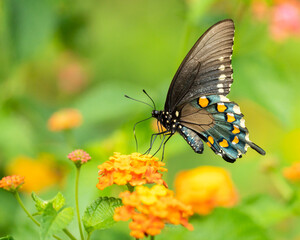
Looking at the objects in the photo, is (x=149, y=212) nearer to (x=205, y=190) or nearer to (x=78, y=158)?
(x=78, y=158)

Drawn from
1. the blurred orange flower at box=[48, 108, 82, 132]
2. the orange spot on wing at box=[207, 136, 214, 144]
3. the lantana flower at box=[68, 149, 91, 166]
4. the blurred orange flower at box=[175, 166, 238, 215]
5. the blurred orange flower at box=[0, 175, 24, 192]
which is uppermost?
the blurred orange flower at box=[48, 108, 82, 132]

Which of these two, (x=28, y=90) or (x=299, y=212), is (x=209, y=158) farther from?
(x=299, y=212)

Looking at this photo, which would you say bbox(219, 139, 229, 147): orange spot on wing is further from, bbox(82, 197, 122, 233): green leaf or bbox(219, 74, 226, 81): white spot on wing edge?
bbox(82, 197, 122, 233): green leaf

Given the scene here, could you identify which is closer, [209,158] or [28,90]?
[28,90]

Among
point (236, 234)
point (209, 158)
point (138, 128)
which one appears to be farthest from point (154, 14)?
point (236, 234)

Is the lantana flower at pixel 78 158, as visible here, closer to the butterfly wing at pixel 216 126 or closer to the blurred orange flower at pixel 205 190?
the butterfly wing at pixel 216 126

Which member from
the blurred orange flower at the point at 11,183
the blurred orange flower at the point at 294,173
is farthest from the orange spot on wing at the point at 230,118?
the blurred orange flower at the point at 11,183

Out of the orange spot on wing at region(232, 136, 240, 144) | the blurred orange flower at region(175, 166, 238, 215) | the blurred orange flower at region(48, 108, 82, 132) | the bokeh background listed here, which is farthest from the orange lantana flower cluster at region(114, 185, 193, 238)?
the blurred orange flower at region(48, 108, 82, 132)
